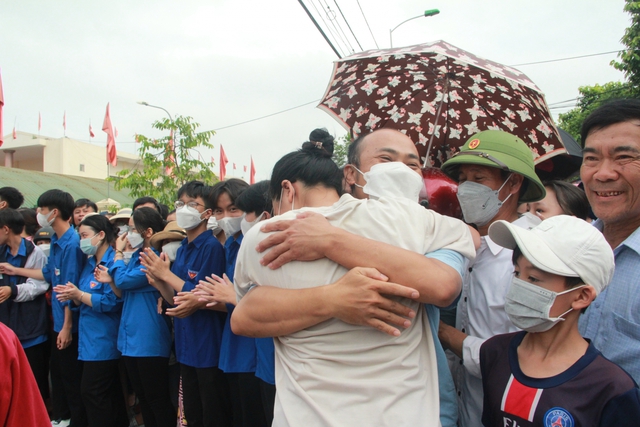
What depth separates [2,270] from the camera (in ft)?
16.0

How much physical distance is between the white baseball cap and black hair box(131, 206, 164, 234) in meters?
3.68

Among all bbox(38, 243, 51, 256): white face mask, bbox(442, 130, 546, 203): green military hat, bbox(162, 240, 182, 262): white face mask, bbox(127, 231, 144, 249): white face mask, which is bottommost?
bbox(38, 243, 51, 256): white face mask

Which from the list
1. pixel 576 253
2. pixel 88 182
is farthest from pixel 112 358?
pixel 88 182

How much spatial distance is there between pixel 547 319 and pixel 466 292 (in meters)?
0.56

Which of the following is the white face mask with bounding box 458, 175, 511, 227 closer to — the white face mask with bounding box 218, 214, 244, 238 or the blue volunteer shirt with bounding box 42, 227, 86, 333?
the white face mask with bounding box 218, 214, 244, 238

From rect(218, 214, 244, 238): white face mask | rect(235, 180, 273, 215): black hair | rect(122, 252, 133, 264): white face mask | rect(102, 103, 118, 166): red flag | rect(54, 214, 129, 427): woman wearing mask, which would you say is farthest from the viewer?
Result: rect(102, 103, 118, 166): red flag

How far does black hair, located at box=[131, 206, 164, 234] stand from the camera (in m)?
4.31

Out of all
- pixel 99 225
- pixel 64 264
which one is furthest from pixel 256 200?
pixel 64 264

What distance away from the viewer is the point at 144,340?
3.85 m

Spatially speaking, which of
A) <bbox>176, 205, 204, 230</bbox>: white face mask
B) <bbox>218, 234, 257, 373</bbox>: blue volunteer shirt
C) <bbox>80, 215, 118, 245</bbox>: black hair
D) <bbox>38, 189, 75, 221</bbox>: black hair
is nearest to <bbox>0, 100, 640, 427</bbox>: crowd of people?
<bbox>218, 234, 257, 373</bbox>: blue volunteer shirt

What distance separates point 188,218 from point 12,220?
2742 millimetres

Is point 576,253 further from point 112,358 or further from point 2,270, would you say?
point 2,270

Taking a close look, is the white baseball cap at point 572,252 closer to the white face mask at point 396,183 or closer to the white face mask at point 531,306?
the white face mask at point 531,306

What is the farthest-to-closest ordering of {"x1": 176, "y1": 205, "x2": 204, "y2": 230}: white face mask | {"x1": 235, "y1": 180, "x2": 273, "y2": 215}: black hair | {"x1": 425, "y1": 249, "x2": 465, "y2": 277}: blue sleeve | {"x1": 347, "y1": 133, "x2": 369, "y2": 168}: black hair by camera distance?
{"x1": 176, "y1": 205, "x2": 204, "y2": 230}: white face mask < {"x1": 235, "y1": 180, "x2": 273, "y2": 215}: black hair < {"x1": 347, "y1": 133, "x2": 369, "y2": 168}: black hair < {"x1": 425, "y1": 249, "x2": 465, "y2": 277}: blue sleeve
